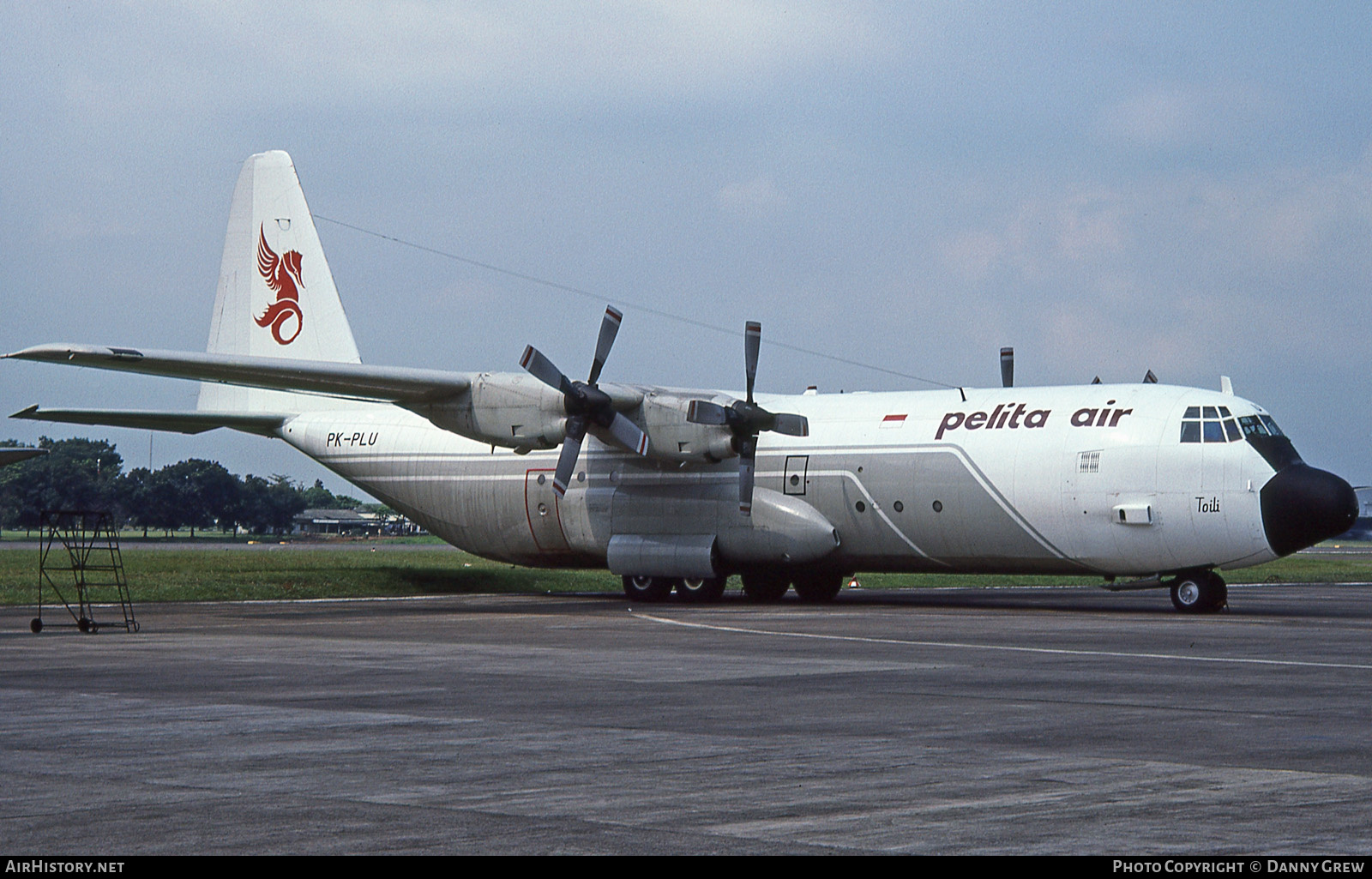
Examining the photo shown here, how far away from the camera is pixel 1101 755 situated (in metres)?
9.77

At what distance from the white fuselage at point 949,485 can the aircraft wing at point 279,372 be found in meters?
5.15

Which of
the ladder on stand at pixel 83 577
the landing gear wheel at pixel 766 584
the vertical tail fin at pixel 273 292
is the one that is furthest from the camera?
the vertical tail fin at pixel 273 292

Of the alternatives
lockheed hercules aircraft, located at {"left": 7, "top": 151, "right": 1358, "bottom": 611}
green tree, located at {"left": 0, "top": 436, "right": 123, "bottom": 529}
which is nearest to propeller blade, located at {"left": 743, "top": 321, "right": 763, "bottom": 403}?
lockheed hercules aircraft, located at {"left": 7, "top": 151, "right": 1358, "bottom": 611}

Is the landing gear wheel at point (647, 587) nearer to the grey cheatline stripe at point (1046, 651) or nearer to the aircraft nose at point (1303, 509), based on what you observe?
the grey cheatline stripe at point (1046, 651)

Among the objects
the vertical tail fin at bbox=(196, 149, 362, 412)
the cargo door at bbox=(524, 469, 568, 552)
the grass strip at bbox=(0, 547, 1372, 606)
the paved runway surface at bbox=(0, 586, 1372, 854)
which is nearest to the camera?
the paved runway surface at bbox=(0, 586, 1372, 854)

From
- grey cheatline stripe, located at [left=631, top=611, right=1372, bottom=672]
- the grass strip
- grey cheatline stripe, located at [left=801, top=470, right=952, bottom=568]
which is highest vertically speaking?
grey cheatline stripe, located at [left=801, top=470, right=952, bottom=568]

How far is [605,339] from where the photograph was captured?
102 feet

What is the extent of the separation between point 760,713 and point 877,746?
2.09 m

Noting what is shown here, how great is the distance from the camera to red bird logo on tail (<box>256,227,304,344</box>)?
3859cm

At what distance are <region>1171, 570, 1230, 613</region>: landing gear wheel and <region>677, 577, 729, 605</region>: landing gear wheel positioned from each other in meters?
9.97

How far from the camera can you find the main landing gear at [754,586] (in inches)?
1310

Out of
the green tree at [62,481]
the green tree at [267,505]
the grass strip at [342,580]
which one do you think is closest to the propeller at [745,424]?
the grass strip at [342,580]

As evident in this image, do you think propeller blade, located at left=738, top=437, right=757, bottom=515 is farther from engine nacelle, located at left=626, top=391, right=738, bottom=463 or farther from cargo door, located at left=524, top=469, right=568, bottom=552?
cargo door, located at left=524, top=469, right=568, bottom=552
